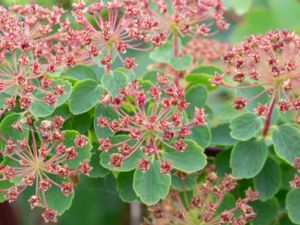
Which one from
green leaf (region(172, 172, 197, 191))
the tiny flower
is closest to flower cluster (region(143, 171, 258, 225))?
green leaf (region(172, 172, 197, 191))

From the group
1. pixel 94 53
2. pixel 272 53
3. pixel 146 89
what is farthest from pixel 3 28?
pixel 272 53

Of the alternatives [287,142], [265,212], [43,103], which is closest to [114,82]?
[43,103]

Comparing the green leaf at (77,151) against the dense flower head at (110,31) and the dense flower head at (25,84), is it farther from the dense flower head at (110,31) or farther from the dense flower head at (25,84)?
the dense flower head at (110,31)

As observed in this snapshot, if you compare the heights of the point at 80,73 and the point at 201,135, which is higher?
the point at 80,73

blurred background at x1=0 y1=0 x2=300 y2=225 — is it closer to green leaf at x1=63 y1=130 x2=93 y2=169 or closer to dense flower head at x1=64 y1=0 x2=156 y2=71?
dense flower head at x1=64 y1=0 x2=156 y2=71

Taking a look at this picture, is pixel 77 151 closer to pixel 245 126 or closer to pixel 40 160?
pixel 40 160
